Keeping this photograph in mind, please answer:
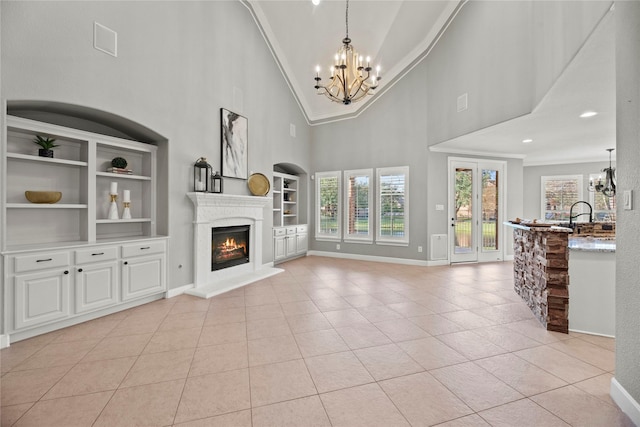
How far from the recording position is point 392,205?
6.88 m

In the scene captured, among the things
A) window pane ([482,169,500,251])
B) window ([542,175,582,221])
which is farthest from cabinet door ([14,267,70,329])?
window ([542,175,582,221])

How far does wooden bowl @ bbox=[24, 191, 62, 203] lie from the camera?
3086mm

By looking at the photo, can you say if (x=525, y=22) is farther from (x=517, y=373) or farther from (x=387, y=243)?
Answer: (x=387, y=243)

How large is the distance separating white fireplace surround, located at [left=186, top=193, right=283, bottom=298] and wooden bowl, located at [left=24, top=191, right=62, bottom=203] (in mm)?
1577

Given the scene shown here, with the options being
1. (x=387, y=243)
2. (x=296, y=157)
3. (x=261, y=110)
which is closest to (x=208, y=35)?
(x=261, y=110)

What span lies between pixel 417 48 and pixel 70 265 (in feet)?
23.8

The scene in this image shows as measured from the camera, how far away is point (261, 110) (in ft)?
20.4

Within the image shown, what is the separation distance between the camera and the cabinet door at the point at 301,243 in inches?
294

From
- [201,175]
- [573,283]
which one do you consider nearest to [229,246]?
[201,175]

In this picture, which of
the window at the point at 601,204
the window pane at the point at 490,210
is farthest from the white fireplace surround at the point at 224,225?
the window at the point at 601,204

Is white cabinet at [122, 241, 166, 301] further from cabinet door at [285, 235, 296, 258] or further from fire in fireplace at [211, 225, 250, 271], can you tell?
cabinet door at [285, 235, 296, 258]

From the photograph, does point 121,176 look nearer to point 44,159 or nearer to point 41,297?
point 44,159

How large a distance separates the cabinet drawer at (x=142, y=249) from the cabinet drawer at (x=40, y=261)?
0.62m

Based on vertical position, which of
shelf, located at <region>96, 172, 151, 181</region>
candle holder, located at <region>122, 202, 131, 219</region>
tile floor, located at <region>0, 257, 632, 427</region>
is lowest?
tile floor, located at <region>0, 257, 632, 427</region>
